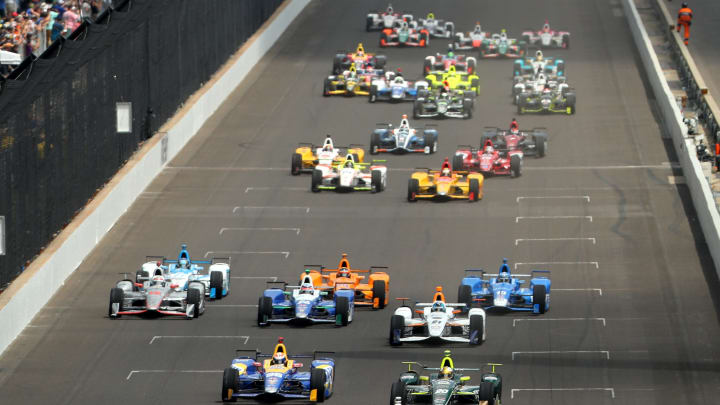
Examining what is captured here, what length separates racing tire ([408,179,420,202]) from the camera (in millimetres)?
61156

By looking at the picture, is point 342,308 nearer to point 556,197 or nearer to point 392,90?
point 556,197

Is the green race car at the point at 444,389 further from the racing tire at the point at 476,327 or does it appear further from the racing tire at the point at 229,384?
the racing tire at the point at 476,327

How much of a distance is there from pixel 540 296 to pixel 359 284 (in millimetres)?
5347

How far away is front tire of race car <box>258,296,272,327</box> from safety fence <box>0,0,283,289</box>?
23.7 feet

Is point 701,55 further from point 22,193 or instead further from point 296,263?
point 22,193

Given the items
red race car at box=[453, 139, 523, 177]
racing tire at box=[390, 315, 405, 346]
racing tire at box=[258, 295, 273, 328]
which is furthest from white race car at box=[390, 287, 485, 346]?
red race car at box=[453, 139, 523, 177]

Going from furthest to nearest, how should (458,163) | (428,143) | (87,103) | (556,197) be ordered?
(428,143)
(458,163)
(556,197)
(87,103)

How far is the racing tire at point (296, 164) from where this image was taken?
65.9 metres

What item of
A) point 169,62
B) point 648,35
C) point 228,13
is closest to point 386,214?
point 169,62

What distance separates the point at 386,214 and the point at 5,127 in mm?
15272

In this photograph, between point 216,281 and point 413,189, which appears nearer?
point 216,281

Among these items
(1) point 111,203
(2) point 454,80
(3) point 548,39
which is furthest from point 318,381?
(3) point 548,39

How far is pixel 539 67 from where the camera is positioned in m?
83.1

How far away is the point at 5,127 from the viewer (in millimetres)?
50031
